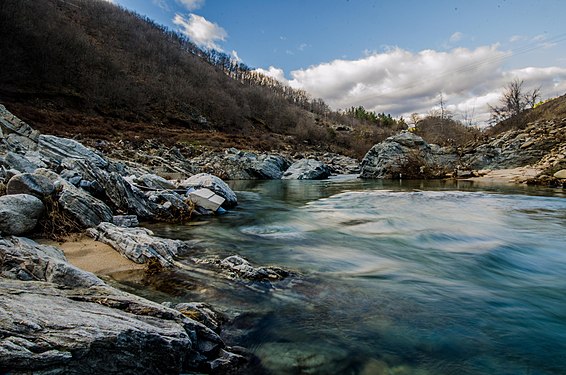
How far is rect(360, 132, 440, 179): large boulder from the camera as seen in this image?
19.9 meters

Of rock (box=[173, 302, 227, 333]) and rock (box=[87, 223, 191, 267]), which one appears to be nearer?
rock (box=[173, 302, 227, 333])

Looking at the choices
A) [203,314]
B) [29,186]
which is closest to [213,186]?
[29,186]

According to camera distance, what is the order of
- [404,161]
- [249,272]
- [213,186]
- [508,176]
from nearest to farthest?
[249,272] → [213,186] → [508,176] → [404,161]

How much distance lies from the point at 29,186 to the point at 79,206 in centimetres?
69

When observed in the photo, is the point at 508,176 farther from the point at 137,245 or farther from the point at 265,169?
the point at 137,245

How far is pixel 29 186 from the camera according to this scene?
4613 millimetres

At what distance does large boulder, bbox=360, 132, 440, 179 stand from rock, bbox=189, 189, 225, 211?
14662 millimetres

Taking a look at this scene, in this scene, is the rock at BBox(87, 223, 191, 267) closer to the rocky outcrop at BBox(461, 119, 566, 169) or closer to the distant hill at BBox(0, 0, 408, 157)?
the rocky outcrop at BBox(461, 119, 566, 169)

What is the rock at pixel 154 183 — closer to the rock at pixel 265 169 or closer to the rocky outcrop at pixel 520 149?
the rock at pixel 265 169

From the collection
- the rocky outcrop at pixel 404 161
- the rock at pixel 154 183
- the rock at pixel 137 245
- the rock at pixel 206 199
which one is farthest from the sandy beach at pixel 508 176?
the rock at pixel 137 245

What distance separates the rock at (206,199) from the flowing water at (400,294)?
2.04 ft

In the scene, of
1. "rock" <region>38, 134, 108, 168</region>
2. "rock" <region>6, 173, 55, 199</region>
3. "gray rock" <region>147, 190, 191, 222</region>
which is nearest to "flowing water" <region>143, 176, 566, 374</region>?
"gray rock" <region>147, 190, 191, 222</region>

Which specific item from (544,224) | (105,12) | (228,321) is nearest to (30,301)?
(228,321)

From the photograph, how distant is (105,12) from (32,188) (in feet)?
283
